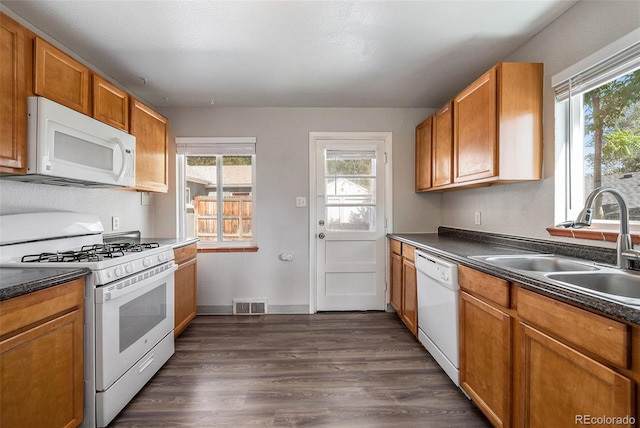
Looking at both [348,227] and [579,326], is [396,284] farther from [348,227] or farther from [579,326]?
[579,326]

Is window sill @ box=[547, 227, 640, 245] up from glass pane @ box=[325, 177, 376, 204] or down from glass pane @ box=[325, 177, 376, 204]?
down

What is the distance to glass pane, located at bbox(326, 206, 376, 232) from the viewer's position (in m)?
3.28

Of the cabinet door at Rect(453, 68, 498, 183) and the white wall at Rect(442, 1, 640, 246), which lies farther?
the cabinet door at Rect(453, 68, 498, 183)

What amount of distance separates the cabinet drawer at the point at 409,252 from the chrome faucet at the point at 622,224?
4.14ft

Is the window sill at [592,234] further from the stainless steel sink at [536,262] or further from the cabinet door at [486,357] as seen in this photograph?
the cabinet door at [486,357]

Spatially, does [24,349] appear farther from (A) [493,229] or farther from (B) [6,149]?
(A) [493,229]

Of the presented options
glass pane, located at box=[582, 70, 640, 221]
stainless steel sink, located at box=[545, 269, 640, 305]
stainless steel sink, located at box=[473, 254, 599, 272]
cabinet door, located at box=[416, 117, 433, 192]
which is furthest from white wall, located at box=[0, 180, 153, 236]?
glass pane, located at box=[582, 70, 640, 221]

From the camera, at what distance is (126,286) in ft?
5.34

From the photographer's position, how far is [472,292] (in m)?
1.61


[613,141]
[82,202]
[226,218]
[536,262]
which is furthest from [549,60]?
[82,202]

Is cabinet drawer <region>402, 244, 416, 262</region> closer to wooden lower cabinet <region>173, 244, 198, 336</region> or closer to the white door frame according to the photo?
the white door frame

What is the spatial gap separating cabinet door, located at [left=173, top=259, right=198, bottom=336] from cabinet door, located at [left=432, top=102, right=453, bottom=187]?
2496 millimetres

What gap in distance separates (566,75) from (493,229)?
3.78 ft

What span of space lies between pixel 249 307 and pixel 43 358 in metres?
2.03
